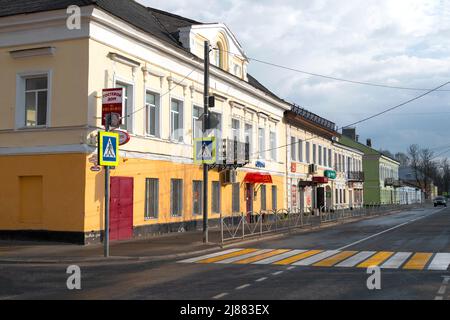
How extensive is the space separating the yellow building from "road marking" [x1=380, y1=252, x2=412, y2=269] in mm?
10403

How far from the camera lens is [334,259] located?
47.2ft

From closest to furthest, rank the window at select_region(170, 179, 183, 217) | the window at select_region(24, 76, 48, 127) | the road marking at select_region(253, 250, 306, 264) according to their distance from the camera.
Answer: the road marking at select_region(253, 250, 306, 264), the window at select_region(24, 76, 48, 127), the window at select_region(170, 179, 183, 217)

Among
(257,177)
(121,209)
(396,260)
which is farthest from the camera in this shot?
(257,177)

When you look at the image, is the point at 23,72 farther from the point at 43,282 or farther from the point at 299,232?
the point at 299,232

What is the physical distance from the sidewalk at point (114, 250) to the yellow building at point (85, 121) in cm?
106

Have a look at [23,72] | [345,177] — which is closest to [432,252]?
[23,72]

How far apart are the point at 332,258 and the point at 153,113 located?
39.2ft

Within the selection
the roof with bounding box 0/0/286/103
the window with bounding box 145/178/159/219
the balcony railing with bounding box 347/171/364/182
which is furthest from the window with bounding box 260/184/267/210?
the balcony railing with bounding box 347/171/364/182

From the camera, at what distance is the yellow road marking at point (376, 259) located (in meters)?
13.1

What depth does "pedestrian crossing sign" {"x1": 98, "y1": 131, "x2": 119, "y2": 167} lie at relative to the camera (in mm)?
15062

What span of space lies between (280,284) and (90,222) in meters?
10.3

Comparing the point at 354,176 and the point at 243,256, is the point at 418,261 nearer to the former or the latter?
the point at 243,256

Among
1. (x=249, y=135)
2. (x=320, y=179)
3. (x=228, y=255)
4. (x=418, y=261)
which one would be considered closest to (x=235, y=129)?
(x=249, y=135)

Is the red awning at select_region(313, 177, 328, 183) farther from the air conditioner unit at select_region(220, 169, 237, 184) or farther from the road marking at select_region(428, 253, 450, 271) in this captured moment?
the road marking at select_region(428, 253, 450, 271)
